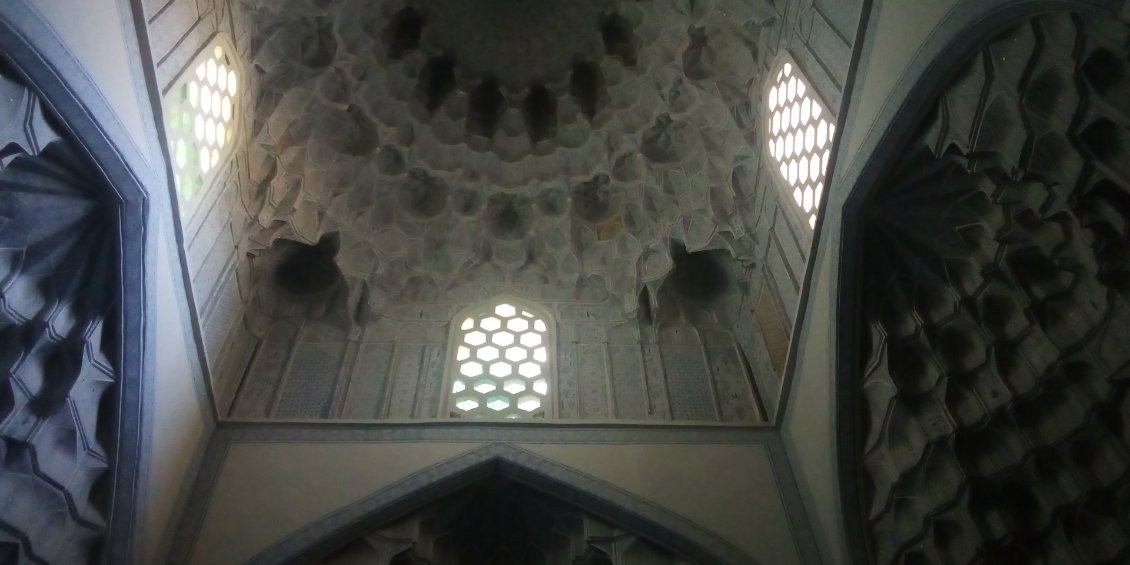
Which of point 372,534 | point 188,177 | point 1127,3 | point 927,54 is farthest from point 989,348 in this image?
point 188,177

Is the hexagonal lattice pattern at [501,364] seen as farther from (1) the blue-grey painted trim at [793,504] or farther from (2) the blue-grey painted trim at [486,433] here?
(1) the blue-grey painted trim at [793,504]

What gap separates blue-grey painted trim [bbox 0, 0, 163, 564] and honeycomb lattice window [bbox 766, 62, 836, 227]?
5.08 meters

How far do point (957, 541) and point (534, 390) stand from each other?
4213 millimetres

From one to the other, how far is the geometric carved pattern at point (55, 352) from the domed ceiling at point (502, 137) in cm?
266

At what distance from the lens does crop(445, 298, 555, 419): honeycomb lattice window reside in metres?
8.55

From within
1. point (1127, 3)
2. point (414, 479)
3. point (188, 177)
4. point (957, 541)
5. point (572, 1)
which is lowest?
point (957, 541)

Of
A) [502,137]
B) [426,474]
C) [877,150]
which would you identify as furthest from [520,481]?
[502,137]

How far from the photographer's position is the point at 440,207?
10312 mm

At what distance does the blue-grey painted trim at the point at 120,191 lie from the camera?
4.53m

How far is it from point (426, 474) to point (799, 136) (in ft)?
14.7

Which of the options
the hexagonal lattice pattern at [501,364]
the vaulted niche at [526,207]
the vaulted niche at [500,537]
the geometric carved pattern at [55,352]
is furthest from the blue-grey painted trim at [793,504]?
the geometric carved pattern at [55,352]

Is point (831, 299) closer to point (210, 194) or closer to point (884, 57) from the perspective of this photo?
point (884, 57)

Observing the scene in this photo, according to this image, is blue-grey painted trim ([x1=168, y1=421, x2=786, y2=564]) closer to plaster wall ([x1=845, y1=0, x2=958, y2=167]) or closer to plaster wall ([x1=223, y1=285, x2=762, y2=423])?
plaster wall ([x1=223, y1=285, x2=762, y2=423])

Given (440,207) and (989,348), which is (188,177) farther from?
(989,348)
